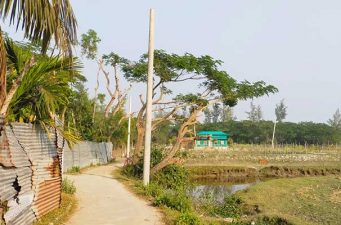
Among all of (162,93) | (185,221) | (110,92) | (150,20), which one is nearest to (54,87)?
(185,221)

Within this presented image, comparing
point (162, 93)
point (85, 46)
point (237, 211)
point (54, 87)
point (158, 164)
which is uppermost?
point (85, 46)

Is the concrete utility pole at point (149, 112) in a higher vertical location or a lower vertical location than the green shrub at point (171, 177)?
higher

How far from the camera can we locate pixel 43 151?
8.93m

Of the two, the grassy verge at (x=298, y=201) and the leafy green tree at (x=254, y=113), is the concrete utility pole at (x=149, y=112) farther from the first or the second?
the leafy green tree at (x=254, y=113)

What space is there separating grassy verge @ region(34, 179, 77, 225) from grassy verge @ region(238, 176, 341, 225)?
225 inches

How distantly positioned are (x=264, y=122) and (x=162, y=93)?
188ft

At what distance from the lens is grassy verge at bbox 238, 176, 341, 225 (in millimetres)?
15095

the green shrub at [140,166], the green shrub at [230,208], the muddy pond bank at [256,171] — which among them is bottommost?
the green shrub at [230,208]

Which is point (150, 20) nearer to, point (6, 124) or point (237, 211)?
point (237, 211)

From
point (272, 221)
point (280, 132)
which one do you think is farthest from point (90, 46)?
point (280, 132)

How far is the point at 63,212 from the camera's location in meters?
9.88

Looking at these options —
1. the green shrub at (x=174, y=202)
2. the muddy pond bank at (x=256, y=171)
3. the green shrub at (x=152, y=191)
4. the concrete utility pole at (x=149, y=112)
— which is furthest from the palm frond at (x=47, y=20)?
the muddy pond bank at (x=256, y=171)

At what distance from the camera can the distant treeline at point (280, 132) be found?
262ft

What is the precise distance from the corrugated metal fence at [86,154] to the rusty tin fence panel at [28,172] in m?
8.76
